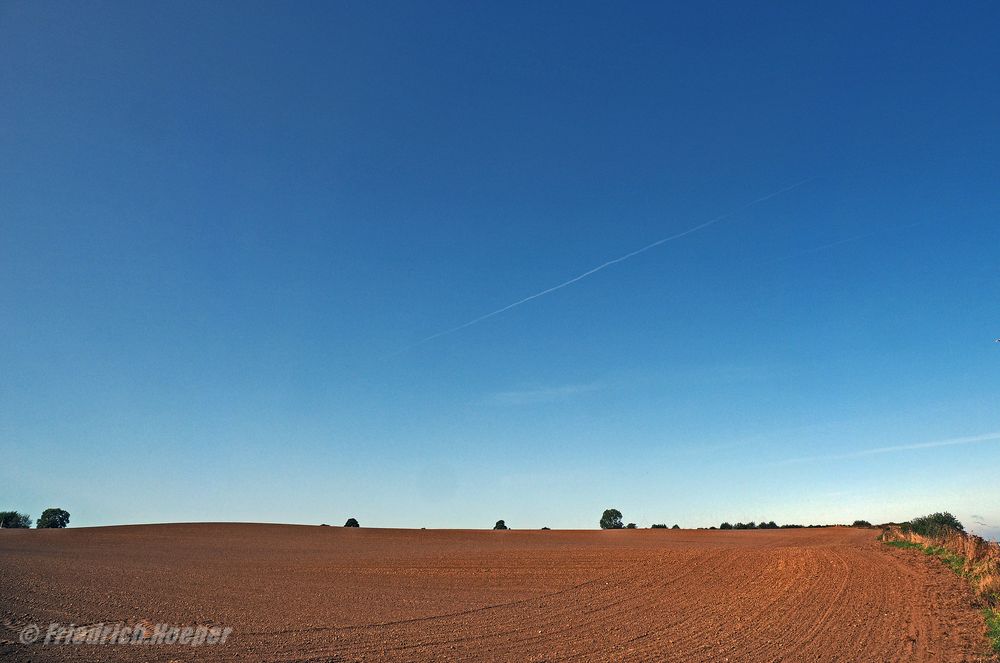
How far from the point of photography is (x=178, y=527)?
224 ft

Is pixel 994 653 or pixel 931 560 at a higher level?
pixel 931 560

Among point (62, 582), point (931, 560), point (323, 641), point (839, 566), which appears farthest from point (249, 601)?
point (931, 560)

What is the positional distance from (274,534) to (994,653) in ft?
219

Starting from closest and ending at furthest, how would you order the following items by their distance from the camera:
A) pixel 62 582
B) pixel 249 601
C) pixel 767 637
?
pixel 767 637, pixel 249 601, pixel 62 582

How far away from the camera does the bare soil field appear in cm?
1266

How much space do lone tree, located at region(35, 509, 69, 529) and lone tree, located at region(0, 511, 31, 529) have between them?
205cm

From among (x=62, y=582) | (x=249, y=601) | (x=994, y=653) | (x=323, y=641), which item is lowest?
(x=994, y=653)

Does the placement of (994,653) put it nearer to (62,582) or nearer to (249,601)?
(249,601)

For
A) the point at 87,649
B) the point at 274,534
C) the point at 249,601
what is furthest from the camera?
the point at 274,534

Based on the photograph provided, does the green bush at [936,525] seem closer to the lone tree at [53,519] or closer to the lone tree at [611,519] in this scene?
Result: the lone tree at [611,519]
